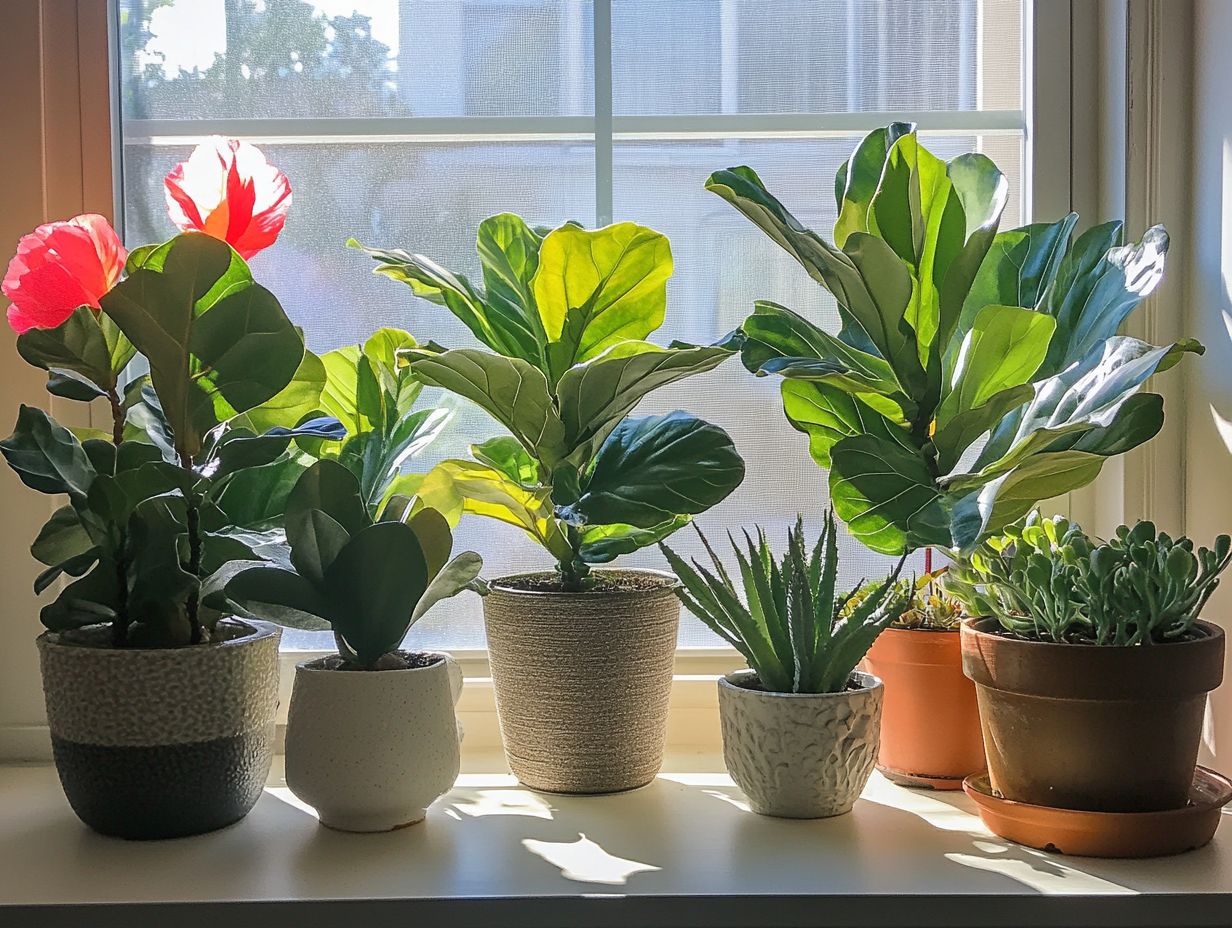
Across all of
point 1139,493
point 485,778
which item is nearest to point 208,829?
point 485,778

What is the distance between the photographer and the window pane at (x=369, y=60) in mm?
1148

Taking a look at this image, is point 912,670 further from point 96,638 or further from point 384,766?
point 96,638

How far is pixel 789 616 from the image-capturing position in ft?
3.03

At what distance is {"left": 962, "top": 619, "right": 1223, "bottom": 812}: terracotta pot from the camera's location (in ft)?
2.65

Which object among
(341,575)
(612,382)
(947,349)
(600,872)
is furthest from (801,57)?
(600,872)

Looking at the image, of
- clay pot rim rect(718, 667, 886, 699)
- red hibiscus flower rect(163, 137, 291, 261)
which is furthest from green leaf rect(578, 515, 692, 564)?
red hibiscus flower rect(163, 137, 291, 261)

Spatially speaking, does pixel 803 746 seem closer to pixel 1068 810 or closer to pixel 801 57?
pixel 1068 810

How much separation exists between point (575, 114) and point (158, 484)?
56cm

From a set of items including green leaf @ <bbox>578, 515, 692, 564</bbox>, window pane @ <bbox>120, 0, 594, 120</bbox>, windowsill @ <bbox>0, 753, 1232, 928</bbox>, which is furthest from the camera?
window pane @ <bbox>120, 0, 594, 120</bbox>

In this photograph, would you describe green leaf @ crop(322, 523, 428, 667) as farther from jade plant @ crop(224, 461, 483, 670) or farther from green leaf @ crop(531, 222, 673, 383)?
green leaf @ crop(531, 222, 673, 383)

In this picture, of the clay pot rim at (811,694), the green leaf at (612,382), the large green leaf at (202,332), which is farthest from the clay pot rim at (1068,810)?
the large green leaf at (202,332)

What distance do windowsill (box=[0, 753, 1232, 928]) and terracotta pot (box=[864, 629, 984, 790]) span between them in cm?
5

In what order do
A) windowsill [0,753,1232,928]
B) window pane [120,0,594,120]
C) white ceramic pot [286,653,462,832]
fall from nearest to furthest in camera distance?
1. windowsill [0,753,1232,928]
2. white ceramic pot [286,653,462,832]
3. window pane [120,0,594,120]

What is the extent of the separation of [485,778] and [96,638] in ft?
1.16
